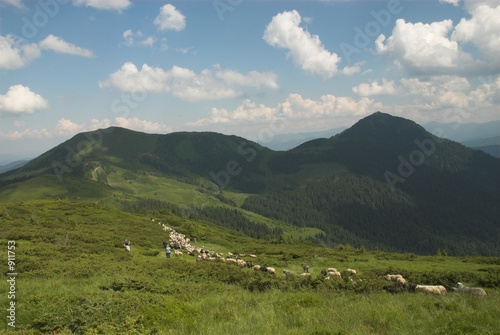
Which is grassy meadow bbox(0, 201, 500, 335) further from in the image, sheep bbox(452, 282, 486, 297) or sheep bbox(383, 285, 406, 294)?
sheep bbox(452, 282, 486, 297)

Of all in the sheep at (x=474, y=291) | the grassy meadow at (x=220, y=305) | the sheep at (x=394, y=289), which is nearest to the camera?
the grassy meadow at (x=220, y=305)

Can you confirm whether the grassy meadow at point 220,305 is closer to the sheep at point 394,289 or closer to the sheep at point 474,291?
the sheep at point 394,289

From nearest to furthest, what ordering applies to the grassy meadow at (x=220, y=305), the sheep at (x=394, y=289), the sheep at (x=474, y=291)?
the grassy meadow at (x=220, y=305)
the sheep at (x=474, y=291)
the sheep at (x=394, y=289)

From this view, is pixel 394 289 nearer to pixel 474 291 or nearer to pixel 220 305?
pixel 474 291

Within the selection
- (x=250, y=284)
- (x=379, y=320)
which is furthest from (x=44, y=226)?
(x=379, y=320)

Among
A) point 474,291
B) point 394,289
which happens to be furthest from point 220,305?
point 474,291

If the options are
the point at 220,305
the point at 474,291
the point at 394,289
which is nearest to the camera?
the point at 220,305

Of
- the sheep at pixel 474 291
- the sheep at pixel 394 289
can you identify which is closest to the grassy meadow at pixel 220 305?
the sheep at pixel 394 289

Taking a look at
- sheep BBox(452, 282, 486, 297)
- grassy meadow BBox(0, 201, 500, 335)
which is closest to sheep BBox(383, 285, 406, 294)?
grassy meadow BBox(0, 201, 500, 335)

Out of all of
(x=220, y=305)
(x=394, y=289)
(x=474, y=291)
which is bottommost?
(x=394, y=289)

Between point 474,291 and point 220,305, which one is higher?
point 220,305

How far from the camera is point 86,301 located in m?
13.7

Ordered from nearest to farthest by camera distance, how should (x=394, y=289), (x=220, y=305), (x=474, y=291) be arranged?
(x=220, y=305)
(x=474, y=291)
(x=394, y=289)

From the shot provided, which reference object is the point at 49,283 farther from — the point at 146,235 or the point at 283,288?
the point at 146,235
